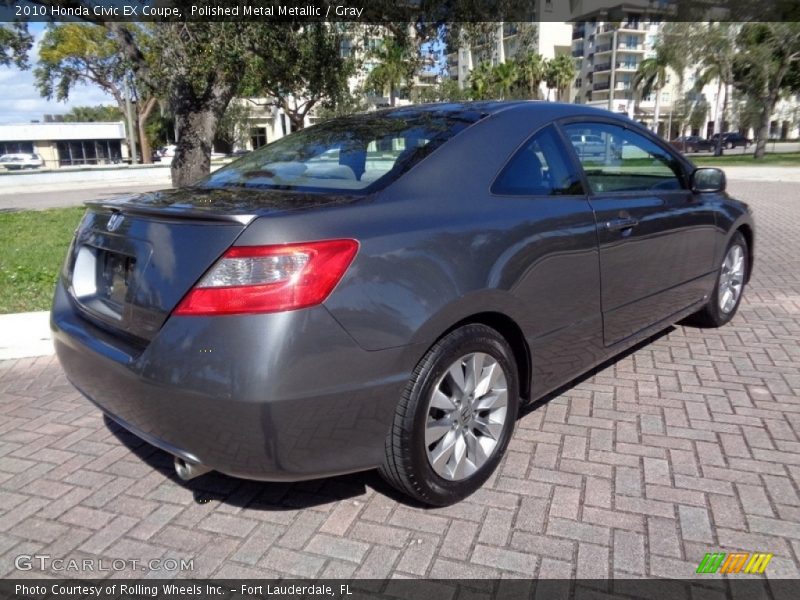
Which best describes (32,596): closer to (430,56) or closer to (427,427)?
(427,427)

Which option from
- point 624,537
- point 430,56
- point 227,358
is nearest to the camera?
point 227,358

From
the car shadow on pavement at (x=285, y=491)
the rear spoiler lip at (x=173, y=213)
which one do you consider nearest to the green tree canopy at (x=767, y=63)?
the car shadow on pavement at (x=285, y=491)

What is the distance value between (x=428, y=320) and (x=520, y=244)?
2.19 ft

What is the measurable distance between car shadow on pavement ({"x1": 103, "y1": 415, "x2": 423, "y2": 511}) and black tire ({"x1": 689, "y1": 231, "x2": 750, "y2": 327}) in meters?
3.13

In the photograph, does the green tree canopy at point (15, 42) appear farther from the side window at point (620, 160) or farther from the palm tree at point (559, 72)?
the palm tree at point (559, 72)

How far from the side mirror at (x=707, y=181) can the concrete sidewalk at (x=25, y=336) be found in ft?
15.4

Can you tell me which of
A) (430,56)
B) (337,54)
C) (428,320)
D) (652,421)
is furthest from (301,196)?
(430,56)

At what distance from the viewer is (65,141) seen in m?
64.9

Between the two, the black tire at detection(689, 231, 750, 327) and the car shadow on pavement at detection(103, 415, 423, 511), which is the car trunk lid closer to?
the car shadow on pavement at detection(103, 415, 423, 511)

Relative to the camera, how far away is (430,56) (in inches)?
473

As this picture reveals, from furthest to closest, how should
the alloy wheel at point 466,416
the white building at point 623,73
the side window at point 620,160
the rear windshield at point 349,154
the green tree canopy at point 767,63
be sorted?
the white building at point 623,73
the green tree canopy at point 767,63
the side window at point 620,160
the rear windshield at point 349,154
the alloy wheel at point 466,416

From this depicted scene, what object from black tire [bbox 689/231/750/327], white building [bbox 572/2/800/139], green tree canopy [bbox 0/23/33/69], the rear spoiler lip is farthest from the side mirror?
white building [bbox 572/2/800/139]

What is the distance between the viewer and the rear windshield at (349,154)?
2639 millimetres

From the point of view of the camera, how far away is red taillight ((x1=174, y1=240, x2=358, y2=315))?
2.04 meters
